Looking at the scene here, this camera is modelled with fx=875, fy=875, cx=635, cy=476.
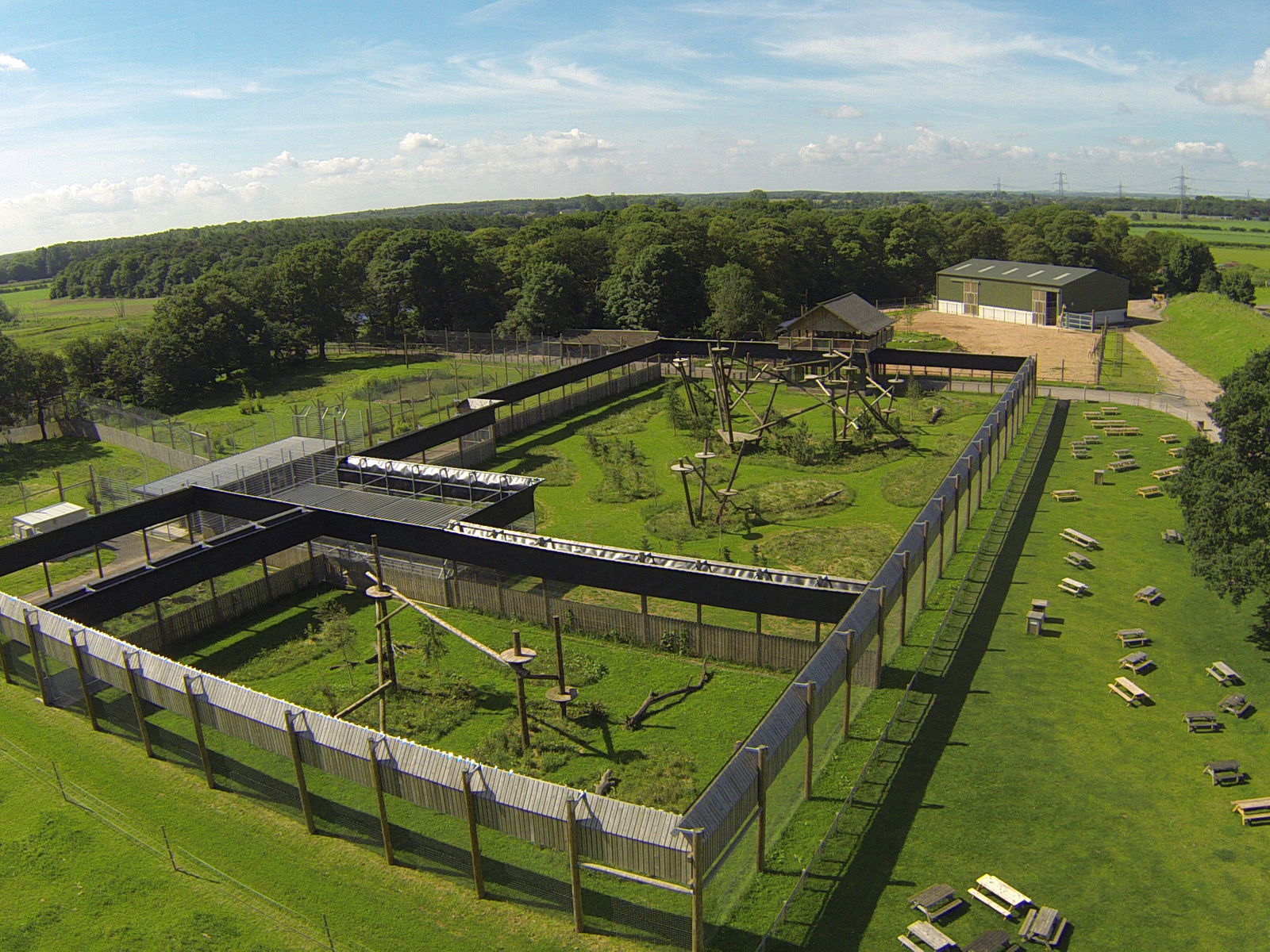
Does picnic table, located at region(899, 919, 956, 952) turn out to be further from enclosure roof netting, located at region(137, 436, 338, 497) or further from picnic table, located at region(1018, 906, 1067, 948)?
enclosure roof netting, located at region(137, 436, 338, 497)

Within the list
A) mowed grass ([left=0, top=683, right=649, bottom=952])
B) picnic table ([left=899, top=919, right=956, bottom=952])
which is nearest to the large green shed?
picnic table ([left=899, top=919, right=956, bottom=952])

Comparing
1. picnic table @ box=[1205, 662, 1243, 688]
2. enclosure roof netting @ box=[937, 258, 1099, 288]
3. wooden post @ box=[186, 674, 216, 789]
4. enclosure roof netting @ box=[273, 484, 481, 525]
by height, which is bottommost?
picnic table @ box=[1205, 662, 1243, 688]

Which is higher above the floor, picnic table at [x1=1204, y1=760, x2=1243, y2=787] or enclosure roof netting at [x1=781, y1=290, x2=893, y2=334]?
enclosure roof netting at [x1=781, y1=290, x2=893, y2=334]

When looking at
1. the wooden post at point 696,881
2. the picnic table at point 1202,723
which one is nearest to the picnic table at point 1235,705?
the picnic table at point 1202,723

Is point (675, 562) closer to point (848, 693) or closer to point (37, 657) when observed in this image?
point (848, 693)

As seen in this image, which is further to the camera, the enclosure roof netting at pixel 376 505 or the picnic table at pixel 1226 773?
the enclosure roof netting at pixel 376 505

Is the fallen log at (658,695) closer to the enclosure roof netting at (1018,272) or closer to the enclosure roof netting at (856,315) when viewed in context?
the enclosure roof netting at (856,315)

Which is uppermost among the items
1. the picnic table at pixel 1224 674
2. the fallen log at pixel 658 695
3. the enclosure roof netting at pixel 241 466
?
the enclosure roof netting at pixel 241 466
